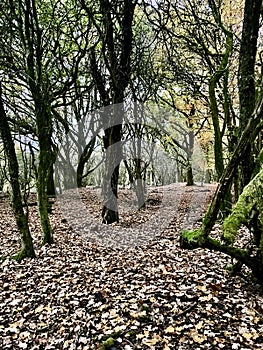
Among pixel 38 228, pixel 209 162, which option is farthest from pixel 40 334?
pixel 209 162

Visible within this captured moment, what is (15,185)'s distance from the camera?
20.7 feet

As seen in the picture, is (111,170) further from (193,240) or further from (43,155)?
(193,240)

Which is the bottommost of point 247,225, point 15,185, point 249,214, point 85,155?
point 247,225

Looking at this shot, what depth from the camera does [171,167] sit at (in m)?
33.2

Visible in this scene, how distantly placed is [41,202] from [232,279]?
4562mm

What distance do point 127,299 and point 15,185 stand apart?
10.9 feet

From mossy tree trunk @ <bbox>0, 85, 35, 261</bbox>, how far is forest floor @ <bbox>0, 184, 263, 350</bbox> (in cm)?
30

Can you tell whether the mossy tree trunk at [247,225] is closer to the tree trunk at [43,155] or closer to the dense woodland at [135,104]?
the dense woodland at [135,104]

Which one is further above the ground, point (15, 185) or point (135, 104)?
point (135, 104)

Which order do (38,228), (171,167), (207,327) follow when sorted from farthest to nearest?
(171,167), (38,228), (207,327)

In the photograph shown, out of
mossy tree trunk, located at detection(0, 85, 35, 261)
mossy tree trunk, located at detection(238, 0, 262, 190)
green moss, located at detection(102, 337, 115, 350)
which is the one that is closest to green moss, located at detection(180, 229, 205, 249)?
green moss, located at detection(102, 337, 115, 350)

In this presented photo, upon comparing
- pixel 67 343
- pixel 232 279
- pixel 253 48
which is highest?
pixel 253 48

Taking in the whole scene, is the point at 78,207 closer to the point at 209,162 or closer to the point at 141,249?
the point at 141,249

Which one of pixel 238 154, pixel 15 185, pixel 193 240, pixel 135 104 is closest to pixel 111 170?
pixel 15 185
